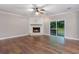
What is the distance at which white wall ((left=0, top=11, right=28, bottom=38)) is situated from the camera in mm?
7573

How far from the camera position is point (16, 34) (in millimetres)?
9242

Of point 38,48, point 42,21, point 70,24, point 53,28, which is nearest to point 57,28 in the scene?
point 53,28

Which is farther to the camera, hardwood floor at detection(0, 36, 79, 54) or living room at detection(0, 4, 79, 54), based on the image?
living room at detection(0, 4, 79, 54)

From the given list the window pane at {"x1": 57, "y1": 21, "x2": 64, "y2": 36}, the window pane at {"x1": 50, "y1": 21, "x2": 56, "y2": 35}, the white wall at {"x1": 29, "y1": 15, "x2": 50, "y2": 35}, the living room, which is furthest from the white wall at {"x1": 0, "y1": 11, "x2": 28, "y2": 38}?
the window pane at {"x1": 57, "y1": 21, "x2": 64, "y2": 36}

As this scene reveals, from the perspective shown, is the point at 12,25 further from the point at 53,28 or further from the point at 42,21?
the point at 53,28

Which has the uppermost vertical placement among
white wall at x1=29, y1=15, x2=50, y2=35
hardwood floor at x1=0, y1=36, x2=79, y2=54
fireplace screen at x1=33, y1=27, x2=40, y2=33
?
white wall at x1=29, y1=15, x2=50, y2=35

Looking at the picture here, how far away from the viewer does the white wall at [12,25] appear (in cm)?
757

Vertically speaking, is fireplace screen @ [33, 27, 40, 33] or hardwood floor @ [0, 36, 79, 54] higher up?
fireplace screen @ [33, 27, 40, 33]

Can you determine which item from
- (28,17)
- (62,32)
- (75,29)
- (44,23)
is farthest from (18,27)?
(75,29)

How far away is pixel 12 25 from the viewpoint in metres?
8.64

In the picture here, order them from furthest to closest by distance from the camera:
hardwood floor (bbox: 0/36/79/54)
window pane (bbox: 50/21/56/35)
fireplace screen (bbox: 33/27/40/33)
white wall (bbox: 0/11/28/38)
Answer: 1. fireplace screen (bbox: 33/27/40/33)
2. window pane (bbox: 50/21/56/35)
3. white wall (bbox: 0/11/28/38)
4. hardwood floor (bbox: 0/36/79/54)

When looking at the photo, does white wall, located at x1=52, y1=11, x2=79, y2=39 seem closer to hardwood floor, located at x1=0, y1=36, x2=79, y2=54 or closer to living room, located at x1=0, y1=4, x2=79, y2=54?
living room, located at x1=0, y1=4, x2=79, y2=54
